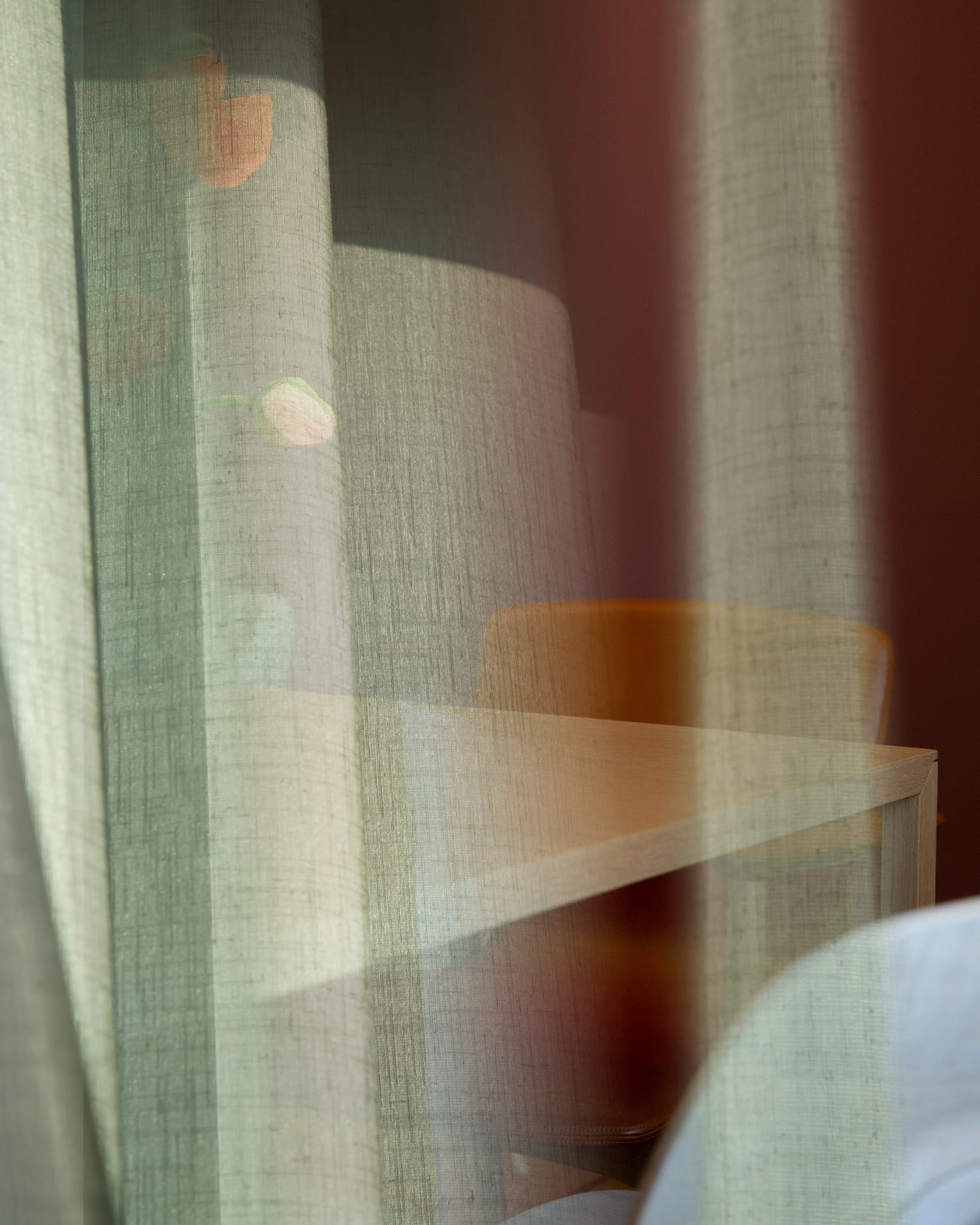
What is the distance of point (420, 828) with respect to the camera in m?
0.52

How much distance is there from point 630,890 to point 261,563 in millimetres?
220

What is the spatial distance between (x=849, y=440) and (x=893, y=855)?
0.15 m

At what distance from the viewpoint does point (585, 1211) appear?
49 centimetres

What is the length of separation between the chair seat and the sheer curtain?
0.8 inches

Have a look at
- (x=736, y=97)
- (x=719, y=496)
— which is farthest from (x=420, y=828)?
(x=736, y=97)

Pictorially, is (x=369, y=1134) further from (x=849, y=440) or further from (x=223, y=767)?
(x=849, y=440)

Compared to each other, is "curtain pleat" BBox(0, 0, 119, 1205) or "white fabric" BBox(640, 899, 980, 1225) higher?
"curtain pleat" BBox(0, 0, 119, 1205)

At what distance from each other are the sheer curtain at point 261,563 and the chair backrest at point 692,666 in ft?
0.05

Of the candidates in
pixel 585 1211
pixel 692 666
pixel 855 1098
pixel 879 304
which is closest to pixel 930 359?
pixel 879 304

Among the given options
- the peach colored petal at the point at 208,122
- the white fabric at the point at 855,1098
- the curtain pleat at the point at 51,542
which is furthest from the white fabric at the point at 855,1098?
the peach colored petal at the point at 208,122

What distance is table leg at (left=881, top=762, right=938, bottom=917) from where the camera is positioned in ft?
1.28

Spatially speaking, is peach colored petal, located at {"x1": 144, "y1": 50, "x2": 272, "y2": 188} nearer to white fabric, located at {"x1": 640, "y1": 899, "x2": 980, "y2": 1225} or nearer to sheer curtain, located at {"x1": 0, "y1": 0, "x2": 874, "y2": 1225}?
sheer curtain, located at {"x1": 0, "y1": 0, "x2": 874, "y2": 1225}

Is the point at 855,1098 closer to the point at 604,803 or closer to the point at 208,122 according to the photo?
the point at 604,803

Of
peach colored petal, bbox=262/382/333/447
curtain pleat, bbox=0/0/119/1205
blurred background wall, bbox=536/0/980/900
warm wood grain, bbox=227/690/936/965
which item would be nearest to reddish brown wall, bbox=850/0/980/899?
blurred background wall, bbox=536/0/980/900
